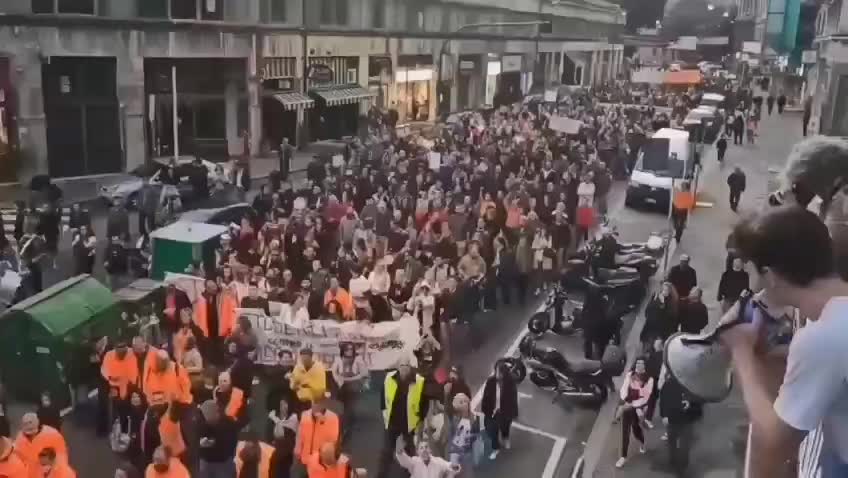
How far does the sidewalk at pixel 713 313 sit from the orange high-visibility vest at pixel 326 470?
3.51 m

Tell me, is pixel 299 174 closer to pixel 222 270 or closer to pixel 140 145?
pixel 140 145

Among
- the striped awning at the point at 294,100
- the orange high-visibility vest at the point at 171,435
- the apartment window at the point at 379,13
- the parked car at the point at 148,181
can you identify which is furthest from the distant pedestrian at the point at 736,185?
the apartment window at the point at 379,13

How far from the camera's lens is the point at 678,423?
34.4 feet

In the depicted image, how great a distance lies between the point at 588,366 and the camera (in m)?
12.8

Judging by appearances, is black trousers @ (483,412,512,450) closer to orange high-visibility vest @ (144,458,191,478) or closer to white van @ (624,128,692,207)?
orange high-visibility vest @ (144,458,191,478)

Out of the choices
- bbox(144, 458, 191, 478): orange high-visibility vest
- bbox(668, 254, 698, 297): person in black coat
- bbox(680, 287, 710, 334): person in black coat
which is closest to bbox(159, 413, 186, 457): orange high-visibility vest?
bbox(144, 458, 191, 478): orange high-visibility vest

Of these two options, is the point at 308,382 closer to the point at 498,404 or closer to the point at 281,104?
the point at 498,404

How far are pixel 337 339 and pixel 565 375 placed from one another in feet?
11.1

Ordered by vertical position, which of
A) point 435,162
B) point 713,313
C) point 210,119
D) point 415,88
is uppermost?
point 415,88

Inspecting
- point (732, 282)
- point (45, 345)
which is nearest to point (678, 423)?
point (732, 282)

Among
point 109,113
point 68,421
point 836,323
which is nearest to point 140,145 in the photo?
point 109,113

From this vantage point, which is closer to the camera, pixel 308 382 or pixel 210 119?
pixel 308 382

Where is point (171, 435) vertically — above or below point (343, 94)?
below

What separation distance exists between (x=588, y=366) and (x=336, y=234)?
603 cm
